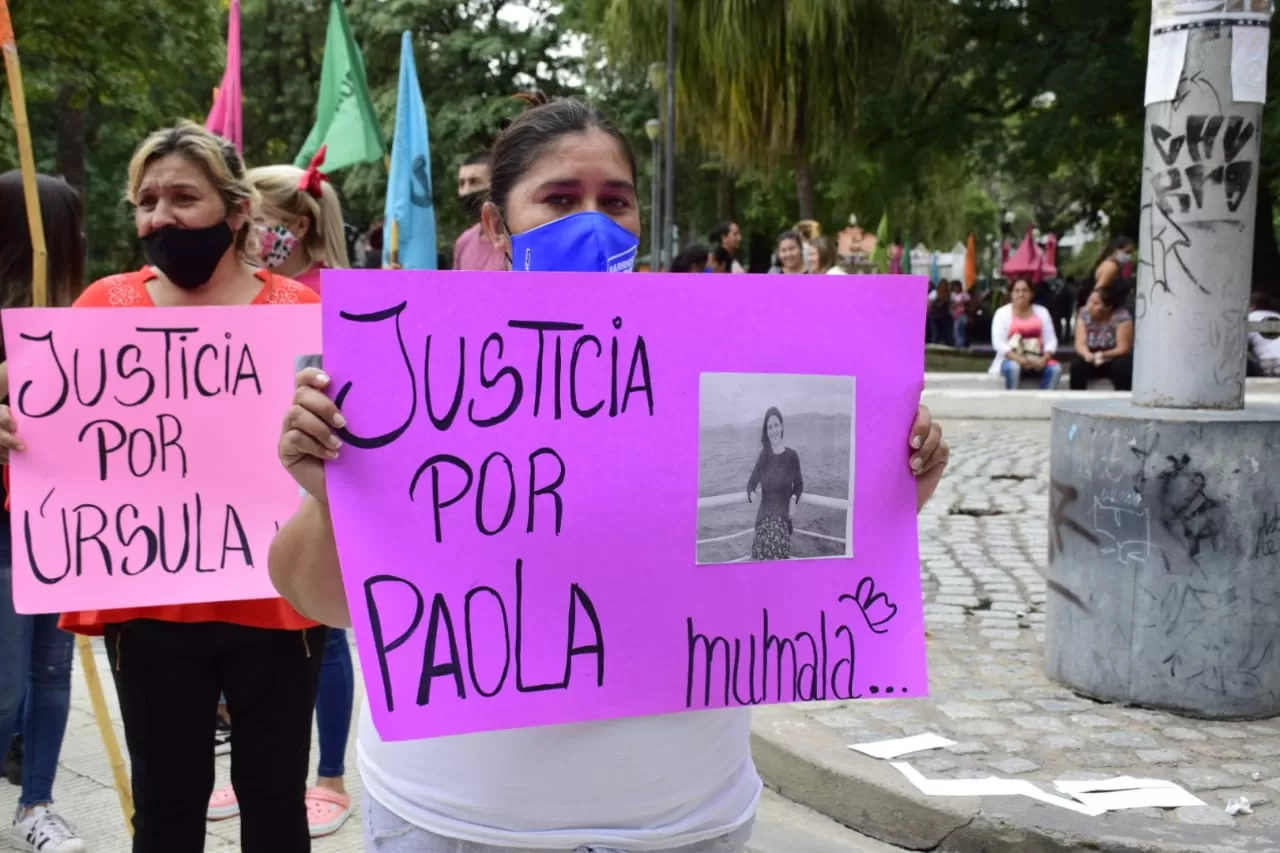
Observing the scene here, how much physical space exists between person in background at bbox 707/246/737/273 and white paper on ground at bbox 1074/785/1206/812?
9.30 m

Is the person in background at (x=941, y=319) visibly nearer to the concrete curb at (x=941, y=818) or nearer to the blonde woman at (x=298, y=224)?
the concrete curb at (x=941, y=818)

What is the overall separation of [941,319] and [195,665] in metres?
29.6

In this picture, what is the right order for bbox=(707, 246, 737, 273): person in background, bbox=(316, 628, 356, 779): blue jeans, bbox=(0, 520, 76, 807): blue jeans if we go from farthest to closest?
bbox=(707, 246, 737, 273): person in background, bbox=(316, 628, 356, 779): blue jeans, bbox=(0, 520, 76, 807): blue jeans

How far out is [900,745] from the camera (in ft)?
13.0

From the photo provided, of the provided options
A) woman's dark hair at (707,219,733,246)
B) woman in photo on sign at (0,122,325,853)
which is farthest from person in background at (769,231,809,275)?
woman in photo on sign at (0,122,325,853)

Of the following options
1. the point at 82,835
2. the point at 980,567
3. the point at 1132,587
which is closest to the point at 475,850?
the point at 82,835

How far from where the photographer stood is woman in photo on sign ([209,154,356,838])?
3.50 meters

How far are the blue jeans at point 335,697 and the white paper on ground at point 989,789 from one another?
1588 mm

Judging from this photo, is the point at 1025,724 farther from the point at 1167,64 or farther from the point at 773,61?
the point at 773,61

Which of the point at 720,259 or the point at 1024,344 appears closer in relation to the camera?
the point at 720,259

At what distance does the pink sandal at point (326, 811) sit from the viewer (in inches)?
140

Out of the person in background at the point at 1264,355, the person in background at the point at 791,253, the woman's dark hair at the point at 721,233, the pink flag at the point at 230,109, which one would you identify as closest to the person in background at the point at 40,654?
the pink flag at the point at 230,109

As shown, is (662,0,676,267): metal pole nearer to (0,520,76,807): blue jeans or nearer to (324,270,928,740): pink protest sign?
(0,520,76,807): blue jeans

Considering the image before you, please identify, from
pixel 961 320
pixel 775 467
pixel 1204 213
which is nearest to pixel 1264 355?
pixel 1204 213
